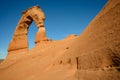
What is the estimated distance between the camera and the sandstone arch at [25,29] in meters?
26.7

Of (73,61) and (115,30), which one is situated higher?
(115,30)

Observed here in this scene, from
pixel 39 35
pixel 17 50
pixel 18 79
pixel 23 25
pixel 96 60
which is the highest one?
pixel 23 25

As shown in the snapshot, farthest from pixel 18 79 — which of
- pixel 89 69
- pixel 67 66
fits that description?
pixel 89 69

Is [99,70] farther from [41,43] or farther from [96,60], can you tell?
[41,43]

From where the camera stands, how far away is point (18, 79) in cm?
1327

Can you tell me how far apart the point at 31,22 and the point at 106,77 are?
2755 centimetres

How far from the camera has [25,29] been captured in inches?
1186

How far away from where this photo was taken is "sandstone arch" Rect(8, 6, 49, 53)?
2669cm

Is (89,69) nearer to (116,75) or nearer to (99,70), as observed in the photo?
(99,70)

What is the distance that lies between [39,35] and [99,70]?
2129 centimetres

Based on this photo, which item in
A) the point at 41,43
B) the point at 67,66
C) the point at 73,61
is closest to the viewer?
the point at 73,61

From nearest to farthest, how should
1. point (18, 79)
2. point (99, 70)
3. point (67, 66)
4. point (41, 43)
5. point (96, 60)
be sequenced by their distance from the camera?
point (99, 70)
point (96, 60)
point (67, 66)
point (18, 79)
point (41, 43)

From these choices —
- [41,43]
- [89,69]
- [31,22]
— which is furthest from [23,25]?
[89,69]

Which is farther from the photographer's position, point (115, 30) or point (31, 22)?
point (31, 22)
